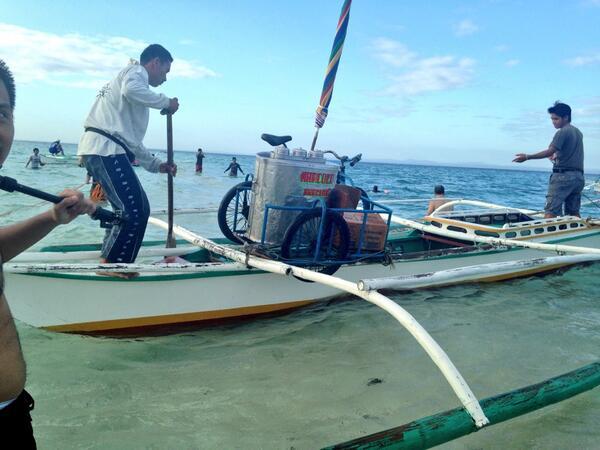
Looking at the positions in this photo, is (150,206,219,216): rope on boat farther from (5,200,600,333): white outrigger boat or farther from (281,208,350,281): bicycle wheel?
(281,208,350,281): bicycle wheel

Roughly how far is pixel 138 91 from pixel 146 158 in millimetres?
781

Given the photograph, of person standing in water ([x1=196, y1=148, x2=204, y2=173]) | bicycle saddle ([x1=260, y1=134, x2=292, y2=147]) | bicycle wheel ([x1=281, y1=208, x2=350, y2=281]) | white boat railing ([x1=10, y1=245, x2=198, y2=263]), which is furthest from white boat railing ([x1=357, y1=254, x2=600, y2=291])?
person standing in water ([x1=196, y1=148, x2=204, y2=173])

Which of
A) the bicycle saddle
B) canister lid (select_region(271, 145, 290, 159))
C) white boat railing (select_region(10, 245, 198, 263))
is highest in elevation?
the bicycle saddle

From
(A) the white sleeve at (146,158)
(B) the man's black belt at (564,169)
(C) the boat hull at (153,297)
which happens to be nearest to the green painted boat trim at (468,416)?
(C) the boat hull at (153,297)

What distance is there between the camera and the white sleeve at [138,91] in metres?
3.93

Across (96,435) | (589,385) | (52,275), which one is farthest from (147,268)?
(589,385)

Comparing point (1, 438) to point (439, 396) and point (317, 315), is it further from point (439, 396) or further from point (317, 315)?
point (317, 315)

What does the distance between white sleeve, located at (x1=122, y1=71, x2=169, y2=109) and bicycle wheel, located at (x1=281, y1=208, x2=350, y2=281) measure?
1575 millimetres

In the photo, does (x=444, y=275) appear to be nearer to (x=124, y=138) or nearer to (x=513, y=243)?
(x=513, y=243)

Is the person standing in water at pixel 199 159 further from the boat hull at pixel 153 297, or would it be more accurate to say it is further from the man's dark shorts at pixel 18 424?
the man's dark shorts at pixel 18 424

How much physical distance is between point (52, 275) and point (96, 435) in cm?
139

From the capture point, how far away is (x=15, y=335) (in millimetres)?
1344

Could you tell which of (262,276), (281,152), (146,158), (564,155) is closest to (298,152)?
(281,152)

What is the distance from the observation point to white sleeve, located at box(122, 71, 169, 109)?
3928 millimetres
